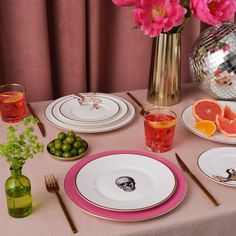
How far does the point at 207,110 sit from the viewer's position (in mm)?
1178

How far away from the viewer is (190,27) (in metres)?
1.58

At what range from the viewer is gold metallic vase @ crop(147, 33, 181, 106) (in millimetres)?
1215

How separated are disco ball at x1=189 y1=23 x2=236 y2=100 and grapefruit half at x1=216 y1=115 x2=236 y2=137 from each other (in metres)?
0.20

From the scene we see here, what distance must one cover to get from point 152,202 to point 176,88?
0.54m

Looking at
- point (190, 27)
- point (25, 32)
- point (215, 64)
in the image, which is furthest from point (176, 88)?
point (25, 32)

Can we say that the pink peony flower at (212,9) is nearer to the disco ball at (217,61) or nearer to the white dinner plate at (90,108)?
the disco ball at (217,61)

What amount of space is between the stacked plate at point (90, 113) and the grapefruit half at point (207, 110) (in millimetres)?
178

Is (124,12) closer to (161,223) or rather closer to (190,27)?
(190,27)

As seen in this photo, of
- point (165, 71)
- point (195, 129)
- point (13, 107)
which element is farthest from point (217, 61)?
point (13, 107)

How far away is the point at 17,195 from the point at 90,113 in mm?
453

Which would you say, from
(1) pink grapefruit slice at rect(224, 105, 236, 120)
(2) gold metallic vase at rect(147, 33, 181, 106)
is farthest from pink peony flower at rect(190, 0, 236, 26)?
(1) pink grapefruit slice at rect(224, 105, 236, 120)

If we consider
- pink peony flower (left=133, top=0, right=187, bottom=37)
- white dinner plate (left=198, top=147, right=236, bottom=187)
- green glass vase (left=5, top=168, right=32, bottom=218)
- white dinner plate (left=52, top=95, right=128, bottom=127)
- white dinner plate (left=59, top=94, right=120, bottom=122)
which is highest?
pink peony flower (left=133, top=0, right=187, bottom=37)

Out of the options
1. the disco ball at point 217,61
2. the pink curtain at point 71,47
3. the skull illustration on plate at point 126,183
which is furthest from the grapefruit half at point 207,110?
the pink curtain at point 71,47

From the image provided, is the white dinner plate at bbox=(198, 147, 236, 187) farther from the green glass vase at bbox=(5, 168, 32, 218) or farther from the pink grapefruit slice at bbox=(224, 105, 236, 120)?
the green glass vase at bbox=(5, 168, 32, 218)
